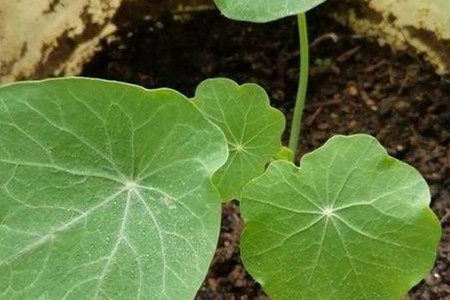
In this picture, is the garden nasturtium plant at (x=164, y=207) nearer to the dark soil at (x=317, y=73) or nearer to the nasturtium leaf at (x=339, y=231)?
the nasturtium leaf at (x=339, y=231)

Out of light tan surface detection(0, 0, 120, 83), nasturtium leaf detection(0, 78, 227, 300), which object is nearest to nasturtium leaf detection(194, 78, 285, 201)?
nasturtium leaf detection(0, 78, 227, 300)

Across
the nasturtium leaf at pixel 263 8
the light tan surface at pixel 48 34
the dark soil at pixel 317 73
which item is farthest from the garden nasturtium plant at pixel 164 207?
the light tan surface at pixel 48 34

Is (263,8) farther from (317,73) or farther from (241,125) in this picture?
(317,73)

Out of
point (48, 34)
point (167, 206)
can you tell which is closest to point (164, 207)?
point (167, 206)

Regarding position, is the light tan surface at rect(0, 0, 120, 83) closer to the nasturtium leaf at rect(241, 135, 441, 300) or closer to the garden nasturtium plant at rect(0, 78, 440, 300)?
the garden nasturtium plant at rect(0, 78, 440, 300)

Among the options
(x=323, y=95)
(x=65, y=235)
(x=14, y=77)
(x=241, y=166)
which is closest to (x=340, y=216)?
(x=241, y=166)
